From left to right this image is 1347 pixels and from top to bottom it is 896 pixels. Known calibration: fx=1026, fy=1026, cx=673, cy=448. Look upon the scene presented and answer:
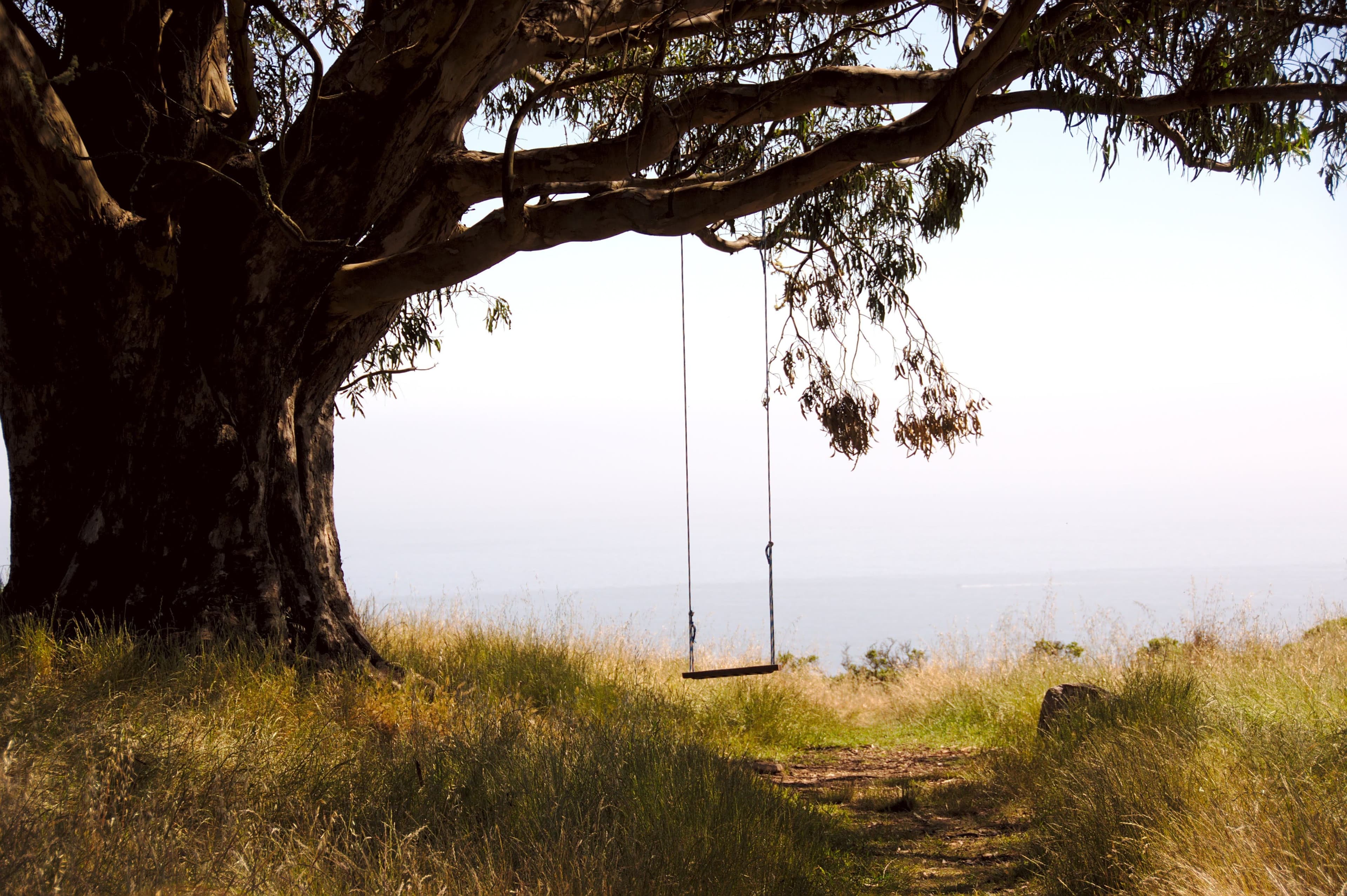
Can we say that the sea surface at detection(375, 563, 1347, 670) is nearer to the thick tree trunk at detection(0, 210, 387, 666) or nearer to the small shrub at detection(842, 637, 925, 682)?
the small shrub at detection(842, 637, 925, 682)

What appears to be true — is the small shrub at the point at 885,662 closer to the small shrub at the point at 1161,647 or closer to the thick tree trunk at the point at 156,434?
the small shrub at the point at 1161,647

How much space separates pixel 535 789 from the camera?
3355 mm

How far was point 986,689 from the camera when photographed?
24.9 feet

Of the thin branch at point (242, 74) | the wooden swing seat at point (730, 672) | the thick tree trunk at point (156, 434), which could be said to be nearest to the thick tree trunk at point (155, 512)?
the thick tree trunk at point (156, 434)

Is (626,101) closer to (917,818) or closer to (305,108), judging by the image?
(305,108)

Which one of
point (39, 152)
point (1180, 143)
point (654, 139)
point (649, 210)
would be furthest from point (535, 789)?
point (1180, 143)

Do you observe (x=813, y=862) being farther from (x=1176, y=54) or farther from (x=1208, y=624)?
(x=1208, y=624)

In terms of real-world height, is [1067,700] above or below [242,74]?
below

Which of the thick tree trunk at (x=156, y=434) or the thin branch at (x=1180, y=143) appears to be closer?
the thick tree trunk at (x=156, y=434)

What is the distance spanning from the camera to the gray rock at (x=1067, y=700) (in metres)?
5.47

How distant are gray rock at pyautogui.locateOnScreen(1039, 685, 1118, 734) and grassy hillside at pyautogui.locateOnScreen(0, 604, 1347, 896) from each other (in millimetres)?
170

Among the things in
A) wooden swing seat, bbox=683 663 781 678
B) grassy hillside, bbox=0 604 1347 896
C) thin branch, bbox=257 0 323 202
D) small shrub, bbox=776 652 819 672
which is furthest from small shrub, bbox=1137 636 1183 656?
thin branch, bbox=257 0 323 202

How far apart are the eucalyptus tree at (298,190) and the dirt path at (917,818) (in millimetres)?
2708

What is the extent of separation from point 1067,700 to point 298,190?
498cm
